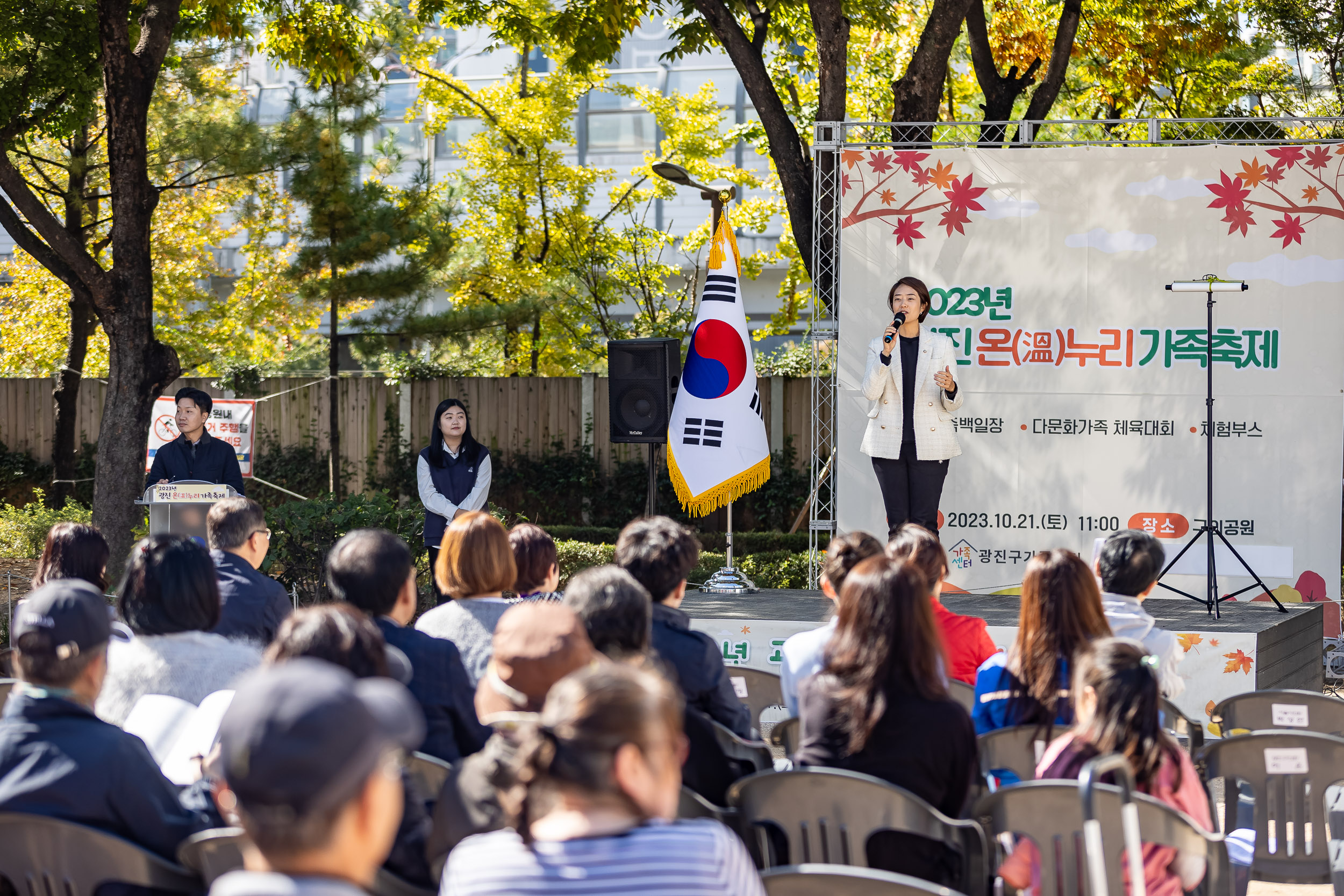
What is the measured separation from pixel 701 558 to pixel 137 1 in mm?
6334

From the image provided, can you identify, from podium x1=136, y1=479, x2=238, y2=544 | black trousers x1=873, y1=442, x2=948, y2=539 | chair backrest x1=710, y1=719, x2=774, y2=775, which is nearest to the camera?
chair backrest x1=710, y1=719, x2=774, y2=775

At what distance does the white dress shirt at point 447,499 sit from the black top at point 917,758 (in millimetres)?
4296

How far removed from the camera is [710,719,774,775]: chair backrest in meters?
2.74

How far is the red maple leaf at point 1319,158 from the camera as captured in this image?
23.4 feet

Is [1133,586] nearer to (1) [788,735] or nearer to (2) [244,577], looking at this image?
(1) [788,735]

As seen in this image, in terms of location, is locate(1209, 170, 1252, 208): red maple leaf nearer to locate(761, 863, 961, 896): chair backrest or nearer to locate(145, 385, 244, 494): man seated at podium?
locate(145, 385, 244, 494): man seated at podium

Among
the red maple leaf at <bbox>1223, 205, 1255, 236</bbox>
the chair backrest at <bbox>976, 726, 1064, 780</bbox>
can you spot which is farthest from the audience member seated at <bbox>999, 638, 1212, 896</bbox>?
the red maple leaf at <bbox>1223, 205, 1255, 236</bbox>

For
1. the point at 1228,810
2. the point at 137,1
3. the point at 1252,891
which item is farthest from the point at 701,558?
the point at 1228,810

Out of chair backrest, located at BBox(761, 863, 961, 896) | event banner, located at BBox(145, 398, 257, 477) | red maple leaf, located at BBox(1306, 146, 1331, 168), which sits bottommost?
chair backrest, located at BBox(761, 863, 961, 896)

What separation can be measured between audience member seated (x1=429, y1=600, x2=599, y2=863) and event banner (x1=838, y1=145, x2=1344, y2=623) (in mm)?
5533

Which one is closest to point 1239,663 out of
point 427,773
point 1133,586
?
point 1133,586

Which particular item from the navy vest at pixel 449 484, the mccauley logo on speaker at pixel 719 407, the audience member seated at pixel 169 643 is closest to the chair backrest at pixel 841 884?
the audience member seated at pixel 169 643

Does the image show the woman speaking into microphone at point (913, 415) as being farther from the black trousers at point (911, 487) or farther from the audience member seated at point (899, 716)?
the audience member seated at point (899, 716)

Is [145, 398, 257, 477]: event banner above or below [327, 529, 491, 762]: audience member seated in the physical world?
above
